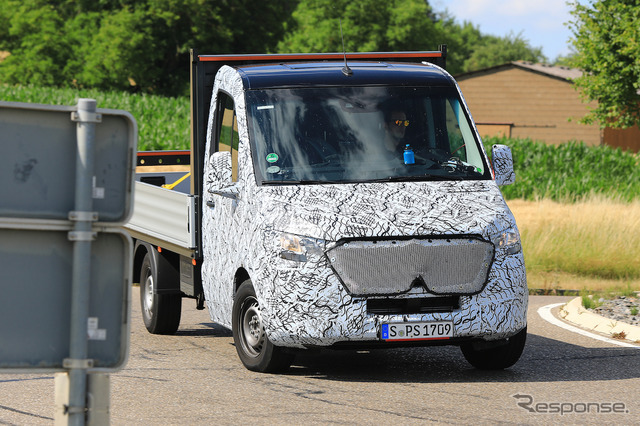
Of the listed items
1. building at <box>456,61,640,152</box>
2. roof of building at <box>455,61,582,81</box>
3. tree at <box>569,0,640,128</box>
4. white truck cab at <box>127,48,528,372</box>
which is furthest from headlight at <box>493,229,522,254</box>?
building at <box>456,61,640,152</box>

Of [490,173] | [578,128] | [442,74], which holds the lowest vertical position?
[490,173]

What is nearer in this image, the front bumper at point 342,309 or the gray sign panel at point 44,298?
the gray sign panel at point 44,298

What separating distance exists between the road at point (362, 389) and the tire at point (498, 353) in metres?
0.10

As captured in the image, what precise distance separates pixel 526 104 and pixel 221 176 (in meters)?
49.6

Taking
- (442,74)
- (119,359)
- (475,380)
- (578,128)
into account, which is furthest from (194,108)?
(578,128)

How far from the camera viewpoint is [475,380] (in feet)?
26.7

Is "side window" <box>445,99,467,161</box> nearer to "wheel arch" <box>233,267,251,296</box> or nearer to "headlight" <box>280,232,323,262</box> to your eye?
"headlight" <box>280,232,323,262</box>

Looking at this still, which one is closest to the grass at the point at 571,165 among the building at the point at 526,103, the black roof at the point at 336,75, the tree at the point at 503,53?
the building at the point at 526,103

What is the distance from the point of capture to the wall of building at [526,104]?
5569cm

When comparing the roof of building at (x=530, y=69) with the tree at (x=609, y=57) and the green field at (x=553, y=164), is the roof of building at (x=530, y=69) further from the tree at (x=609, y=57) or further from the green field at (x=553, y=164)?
the tree at (x=609, y=57)

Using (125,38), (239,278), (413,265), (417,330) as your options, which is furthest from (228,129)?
(125,38)

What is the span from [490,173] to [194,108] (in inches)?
109

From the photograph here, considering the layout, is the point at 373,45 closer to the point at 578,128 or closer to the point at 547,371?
the point at 578,128

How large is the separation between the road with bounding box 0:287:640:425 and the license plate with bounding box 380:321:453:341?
38 centimetres
